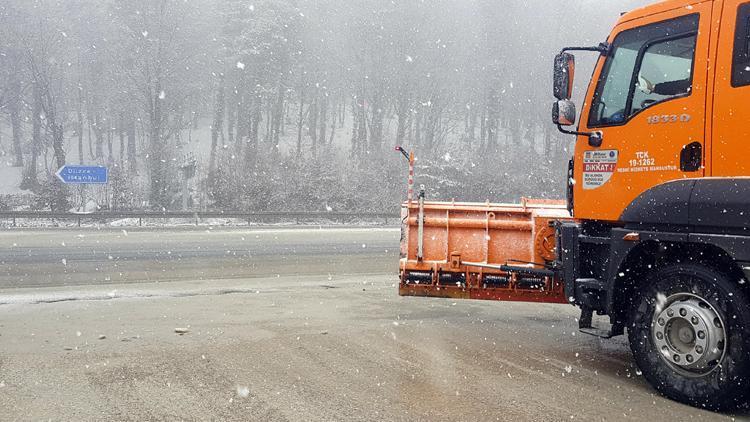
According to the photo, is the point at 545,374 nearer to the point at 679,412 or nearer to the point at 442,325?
the point at 679,412

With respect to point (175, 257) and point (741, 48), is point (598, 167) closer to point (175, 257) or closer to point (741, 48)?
point (741, 48)

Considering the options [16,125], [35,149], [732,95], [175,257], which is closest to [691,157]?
[732,95]

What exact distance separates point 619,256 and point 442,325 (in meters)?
2.89

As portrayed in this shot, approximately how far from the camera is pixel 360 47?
47.8 metres

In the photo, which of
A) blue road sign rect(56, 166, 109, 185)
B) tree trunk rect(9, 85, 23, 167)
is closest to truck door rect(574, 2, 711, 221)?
blue road sign rect(56, 166, 109, 185)

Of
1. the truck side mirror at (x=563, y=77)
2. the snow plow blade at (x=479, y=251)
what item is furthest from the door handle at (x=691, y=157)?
the snow plow blade at (x=479, y=251)

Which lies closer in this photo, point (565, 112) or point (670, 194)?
point (670, 194)

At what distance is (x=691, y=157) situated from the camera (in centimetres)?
476

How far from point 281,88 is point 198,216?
22557 millimetres

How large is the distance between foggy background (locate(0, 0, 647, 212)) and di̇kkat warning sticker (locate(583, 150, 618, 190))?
2804 centimetres

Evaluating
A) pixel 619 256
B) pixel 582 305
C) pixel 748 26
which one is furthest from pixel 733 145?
pixel 582 305

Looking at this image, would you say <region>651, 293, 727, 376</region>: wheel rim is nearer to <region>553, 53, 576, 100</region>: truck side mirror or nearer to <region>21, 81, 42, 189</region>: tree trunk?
<region>553, 53, 576, 100</region>: truck side mirror

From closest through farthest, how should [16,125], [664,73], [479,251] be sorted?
[664,73]
[479,251]
[16,125]

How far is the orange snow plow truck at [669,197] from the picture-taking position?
173 inches
